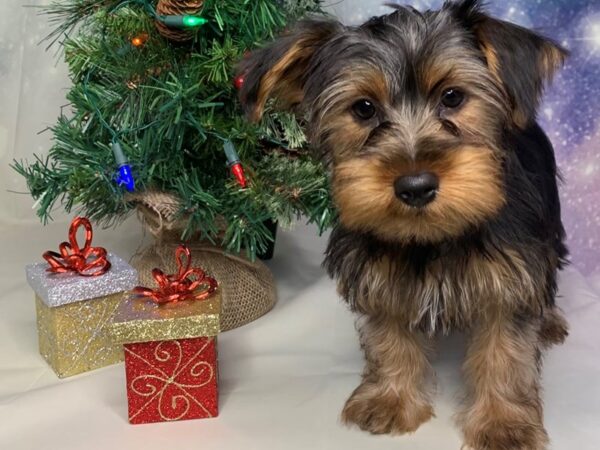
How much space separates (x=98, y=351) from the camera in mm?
2578

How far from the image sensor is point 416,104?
6.35 ft

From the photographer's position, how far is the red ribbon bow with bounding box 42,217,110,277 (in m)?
2.54

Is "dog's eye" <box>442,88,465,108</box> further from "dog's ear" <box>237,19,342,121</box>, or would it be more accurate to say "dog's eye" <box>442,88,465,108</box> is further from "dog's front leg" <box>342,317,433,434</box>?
"dog's front leg" <box>342,317,433,434</box>

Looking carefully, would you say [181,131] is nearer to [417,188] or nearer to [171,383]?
[171,383]

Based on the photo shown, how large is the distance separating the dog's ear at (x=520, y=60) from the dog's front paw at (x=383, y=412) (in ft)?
2.58

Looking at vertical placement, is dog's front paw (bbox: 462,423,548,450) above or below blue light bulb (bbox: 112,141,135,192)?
below

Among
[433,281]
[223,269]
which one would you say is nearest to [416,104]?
[433,281]

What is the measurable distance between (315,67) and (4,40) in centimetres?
196

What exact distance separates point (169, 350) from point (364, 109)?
0.78 meters

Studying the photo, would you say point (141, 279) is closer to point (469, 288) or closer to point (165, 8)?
point (165, 8)

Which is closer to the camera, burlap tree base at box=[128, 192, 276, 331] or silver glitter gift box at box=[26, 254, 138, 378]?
silver glitter gift box at box=[26, 254, 138, 378]

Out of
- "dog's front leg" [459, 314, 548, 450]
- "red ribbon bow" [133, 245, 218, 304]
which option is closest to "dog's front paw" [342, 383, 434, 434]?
"dog's front leg" [459, 314, 548, 450]

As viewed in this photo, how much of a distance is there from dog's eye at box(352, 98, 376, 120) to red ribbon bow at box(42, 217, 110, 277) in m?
0.95

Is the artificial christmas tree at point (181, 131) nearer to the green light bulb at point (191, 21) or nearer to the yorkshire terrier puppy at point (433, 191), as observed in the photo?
the green light bulb at point (191, 21)
